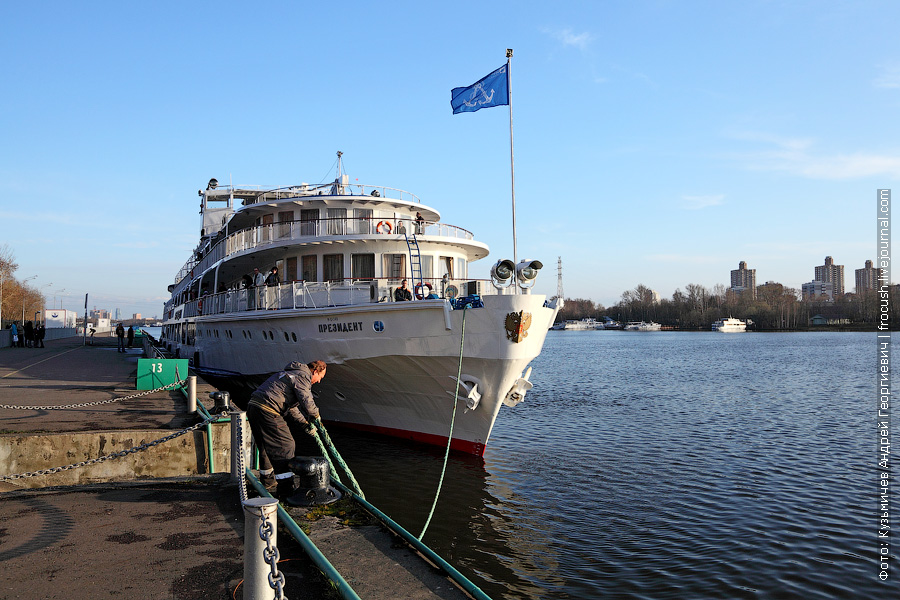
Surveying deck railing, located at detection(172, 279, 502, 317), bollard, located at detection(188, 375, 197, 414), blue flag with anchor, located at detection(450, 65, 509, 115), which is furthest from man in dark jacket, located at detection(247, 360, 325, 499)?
blue flag with anchor, located at detection(450, 65, 509, 115)


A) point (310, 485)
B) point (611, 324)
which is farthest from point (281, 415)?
point (611, 324)

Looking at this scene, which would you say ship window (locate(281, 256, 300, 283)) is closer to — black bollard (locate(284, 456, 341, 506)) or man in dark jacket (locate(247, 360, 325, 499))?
man in dark jacket (locate(247, 360, 325, 499))

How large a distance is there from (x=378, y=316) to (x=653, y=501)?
6651 mm

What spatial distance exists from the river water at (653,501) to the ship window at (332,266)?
4.36m

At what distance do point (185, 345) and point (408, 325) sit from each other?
1826 cm

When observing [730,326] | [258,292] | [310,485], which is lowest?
[730,326]

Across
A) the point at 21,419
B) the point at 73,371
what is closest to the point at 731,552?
the point at 21,419

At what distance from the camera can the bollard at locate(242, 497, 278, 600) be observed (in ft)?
11.0

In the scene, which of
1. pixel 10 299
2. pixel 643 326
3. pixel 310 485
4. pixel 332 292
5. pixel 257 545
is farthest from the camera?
pixel 643 326

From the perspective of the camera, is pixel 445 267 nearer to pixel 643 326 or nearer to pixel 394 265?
pixel 394 265

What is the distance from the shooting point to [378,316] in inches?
499

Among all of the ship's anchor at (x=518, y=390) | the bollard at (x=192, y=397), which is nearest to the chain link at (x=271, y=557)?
the bollard at (x=192, y=397)

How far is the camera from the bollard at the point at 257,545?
3.35 metres

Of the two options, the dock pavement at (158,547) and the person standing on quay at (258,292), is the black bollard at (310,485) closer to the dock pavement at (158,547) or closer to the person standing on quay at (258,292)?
the dock pavement at (158,547)
